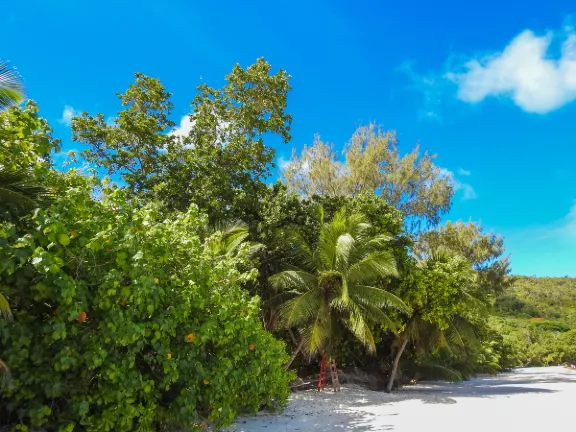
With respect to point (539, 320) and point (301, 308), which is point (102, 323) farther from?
point (539, 320)

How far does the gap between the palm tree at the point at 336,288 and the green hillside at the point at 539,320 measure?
1966 cm

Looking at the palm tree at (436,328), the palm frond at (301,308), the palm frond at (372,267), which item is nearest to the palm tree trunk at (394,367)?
the palm tree at (436,328)

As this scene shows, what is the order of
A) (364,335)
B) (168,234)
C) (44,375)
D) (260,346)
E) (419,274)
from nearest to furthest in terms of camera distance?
(44,375) → (168,234) → (260,346) → (364,335) → (419,274)

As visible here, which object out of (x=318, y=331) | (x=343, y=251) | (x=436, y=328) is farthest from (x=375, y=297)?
(x=436, y=328)

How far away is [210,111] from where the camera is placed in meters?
15.0

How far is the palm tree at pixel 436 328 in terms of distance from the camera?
15125 mm

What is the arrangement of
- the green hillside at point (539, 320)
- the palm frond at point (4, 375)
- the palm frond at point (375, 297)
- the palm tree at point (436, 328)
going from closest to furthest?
1. the palm frond at point (4, 375)
2. the palm frond at point (375, 297)
3. the palm tree at point (436, 328)
4. the green hillside at point (539, 320)

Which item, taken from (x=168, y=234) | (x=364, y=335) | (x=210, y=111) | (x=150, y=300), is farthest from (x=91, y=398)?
(x=210, y=111)

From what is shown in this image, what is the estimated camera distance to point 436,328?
15641 millimetres

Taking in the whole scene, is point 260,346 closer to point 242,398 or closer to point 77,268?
point 242,398

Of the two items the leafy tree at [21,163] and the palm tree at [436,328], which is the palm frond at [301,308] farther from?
the leafy tree at [21,163]

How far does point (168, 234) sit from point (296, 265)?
960cm

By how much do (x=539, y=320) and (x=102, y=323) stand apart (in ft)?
208

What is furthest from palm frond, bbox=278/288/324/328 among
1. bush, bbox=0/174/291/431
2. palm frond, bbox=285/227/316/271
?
bush, bbox=0/174/291/431
